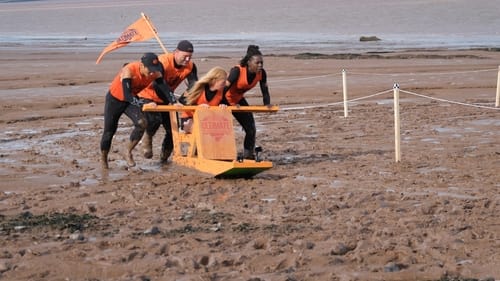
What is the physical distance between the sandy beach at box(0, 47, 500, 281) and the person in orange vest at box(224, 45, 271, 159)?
59 cm

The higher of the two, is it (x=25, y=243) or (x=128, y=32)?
(x=128, y=32)

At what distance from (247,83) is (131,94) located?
1.46 metres

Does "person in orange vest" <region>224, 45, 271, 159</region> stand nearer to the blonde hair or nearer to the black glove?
the blonde hair

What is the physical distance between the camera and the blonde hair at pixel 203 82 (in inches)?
495

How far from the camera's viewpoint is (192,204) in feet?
34.4

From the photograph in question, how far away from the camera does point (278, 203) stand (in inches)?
410

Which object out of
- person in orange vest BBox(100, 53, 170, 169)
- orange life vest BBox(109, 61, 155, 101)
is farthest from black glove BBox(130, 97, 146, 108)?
orange life vest BBox(109, 61, 155, 101)

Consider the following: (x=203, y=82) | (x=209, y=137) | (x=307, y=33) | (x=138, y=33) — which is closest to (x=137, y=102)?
(x=203, y=82)

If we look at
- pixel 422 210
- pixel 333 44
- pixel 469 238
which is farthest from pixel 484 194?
pixel 333 44

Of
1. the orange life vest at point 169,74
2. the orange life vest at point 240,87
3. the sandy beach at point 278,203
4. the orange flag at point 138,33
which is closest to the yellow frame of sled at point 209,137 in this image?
the sandy beach at point 278,203

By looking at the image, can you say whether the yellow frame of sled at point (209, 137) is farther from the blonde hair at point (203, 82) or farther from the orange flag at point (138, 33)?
the orange flag at point (138, 33)

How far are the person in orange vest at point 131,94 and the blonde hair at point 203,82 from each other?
0.38 meters

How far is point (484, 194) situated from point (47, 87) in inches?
679

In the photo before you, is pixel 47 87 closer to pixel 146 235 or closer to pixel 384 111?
pixel 384 111
